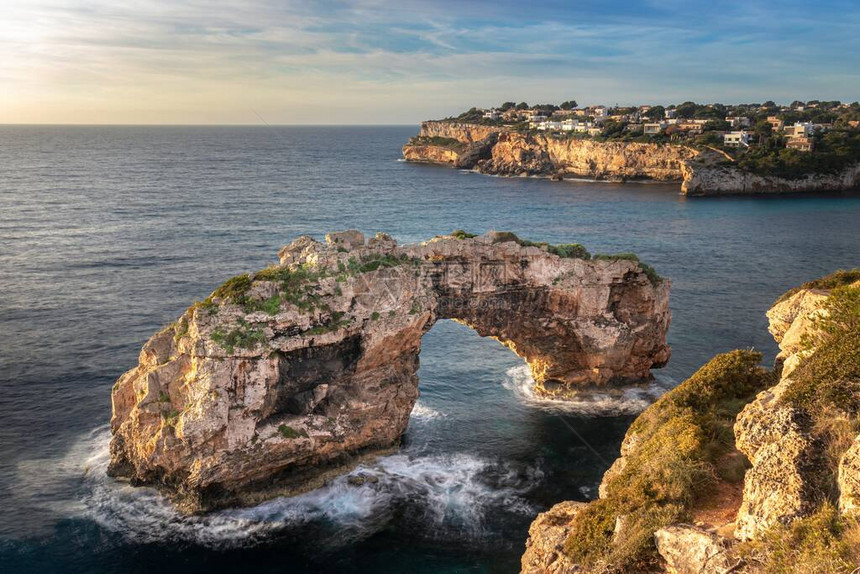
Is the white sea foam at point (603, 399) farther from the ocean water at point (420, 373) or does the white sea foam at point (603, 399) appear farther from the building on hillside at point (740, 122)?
the building on hillside at point (740, 122)

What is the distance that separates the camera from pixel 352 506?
29719 millimetres

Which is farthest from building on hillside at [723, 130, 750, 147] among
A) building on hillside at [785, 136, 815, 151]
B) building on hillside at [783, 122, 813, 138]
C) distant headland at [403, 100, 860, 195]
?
building on hillside at [783, 122, 813, 138]

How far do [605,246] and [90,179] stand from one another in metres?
100.0

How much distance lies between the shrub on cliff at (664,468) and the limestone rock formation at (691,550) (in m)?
0.48

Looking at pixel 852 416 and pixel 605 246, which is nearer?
pixel 852 416

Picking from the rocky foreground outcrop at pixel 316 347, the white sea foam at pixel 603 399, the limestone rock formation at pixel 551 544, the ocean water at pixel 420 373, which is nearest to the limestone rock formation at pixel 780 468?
the limestone rock formation at pixel 551 544

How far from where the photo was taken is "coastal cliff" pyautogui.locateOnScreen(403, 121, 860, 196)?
400ft

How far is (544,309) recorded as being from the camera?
38.4 metres

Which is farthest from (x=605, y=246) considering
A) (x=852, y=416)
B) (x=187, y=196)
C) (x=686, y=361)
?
(x=187, y=196)

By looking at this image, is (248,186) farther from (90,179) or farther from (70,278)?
Answer: (70,278)

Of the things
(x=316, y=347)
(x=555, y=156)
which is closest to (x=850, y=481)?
(x=316, y=347)

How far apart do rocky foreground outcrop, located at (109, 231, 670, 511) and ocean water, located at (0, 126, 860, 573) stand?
1.87 meters

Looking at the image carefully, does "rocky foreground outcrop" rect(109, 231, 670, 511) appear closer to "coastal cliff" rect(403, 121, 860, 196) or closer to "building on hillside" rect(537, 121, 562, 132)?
"coastal cliff" rect(403, 121, 860, 196)

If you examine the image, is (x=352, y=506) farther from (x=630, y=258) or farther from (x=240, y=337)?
(x=630, y=258)
